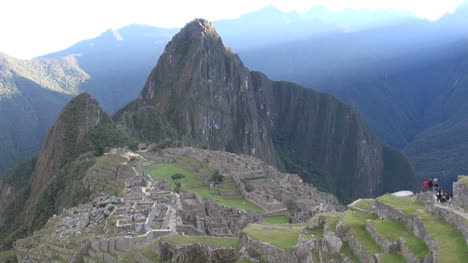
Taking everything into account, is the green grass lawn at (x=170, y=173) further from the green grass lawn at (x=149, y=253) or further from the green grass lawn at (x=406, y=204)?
the green grass lawn at (x=406, y=204)

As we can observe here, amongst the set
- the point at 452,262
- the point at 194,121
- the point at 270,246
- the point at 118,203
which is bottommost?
the point at 194,121

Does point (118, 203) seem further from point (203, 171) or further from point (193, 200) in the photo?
point (203, 171)

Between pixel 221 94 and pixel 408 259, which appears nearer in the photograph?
pixel 408 259

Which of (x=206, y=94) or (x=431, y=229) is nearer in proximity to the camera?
(x=431, y=229)

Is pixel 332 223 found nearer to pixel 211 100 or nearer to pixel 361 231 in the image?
pixel 361 231

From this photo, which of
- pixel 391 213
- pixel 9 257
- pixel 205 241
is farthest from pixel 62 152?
pixel 391 213

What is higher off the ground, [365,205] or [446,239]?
[446,239]

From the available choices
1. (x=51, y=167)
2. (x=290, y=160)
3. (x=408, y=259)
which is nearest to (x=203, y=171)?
(x=51, y=167)
